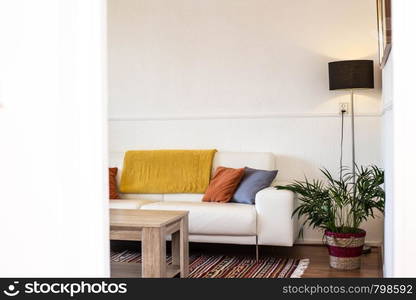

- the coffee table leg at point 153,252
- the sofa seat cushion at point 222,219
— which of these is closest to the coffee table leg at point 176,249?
the coffee table leg at point 153,252

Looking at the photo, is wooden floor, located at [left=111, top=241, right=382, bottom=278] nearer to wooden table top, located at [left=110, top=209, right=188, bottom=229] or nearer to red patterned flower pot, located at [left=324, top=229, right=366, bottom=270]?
red patterned flower pot, located at [left=324, top=229, right=366, bottom=270]

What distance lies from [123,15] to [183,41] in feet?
2.20

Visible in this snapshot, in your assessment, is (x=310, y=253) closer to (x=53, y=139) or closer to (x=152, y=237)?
(x=152, y=237)

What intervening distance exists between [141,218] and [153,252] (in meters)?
0.33

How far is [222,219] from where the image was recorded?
4.54 meters

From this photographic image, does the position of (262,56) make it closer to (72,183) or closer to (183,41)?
(183,41)

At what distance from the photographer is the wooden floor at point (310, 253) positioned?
4.23m

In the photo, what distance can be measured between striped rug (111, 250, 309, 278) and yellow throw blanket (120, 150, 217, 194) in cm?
60

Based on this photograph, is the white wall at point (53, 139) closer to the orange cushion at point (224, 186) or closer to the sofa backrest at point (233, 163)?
the orange cushion at point (224, 186)

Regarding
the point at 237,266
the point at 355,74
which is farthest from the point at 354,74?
the point at 237,266

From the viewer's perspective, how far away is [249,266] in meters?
4.48

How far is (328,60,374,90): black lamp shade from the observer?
4723 millimetres
